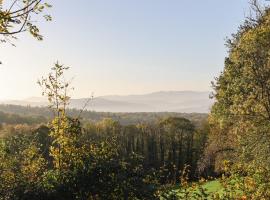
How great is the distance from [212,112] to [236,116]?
2875mm

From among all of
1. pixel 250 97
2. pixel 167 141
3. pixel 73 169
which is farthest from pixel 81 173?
pixel 167 141

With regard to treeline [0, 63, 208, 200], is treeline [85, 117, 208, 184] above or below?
below

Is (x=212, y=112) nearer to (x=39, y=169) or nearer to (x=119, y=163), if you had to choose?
(x=39, y=169)

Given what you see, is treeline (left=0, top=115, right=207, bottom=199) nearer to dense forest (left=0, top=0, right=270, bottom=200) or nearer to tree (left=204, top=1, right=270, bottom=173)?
dense forest (left=0, top=0, right=270, bottom=200)

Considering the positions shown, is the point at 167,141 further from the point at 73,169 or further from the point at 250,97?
the point at 73,169

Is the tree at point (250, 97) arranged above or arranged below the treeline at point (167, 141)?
above

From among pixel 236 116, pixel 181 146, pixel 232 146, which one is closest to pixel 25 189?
pixel 236 116

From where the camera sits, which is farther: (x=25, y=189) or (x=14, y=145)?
(x=14, y=145)

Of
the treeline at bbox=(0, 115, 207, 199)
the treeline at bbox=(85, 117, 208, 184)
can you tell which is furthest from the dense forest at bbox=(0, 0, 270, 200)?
the treeline at bbox=(85, 117, 208, 184)

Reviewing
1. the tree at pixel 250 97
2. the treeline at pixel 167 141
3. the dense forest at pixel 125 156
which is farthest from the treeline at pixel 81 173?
the treeline at pixel 167 141

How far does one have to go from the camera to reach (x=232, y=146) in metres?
35.5

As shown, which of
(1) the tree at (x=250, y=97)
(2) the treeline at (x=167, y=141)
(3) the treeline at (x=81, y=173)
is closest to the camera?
(3) the treeline at (x=81, y=173)

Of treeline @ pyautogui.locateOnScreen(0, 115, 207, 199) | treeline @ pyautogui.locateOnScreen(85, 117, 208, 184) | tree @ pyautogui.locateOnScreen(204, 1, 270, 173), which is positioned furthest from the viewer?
treeline @ pyautogui.locateOnScreen(85, 117, 208, 184)

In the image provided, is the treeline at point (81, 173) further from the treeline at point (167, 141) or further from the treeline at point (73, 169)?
the treeline at point (167, 141)
